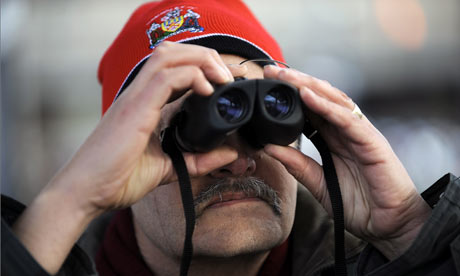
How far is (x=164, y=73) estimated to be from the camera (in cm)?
143

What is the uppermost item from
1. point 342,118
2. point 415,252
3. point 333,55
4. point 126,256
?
point 342,118

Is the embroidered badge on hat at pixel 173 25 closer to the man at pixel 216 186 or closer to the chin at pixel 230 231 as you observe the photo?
the man at pixel 216 186

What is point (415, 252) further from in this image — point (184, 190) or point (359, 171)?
point (184, 190)

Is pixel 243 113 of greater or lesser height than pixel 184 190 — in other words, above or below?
above

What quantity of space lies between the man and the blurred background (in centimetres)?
526

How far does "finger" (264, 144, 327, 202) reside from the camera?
5.40 feet

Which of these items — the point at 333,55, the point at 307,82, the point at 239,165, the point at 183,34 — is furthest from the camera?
the point at 333,55

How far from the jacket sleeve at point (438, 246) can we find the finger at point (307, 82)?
1.30 feet

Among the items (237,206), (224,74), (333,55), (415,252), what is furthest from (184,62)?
(333,55)

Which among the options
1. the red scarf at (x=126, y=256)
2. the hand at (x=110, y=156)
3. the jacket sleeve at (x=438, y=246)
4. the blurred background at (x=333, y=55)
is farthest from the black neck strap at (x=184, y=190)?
the blurred background at (x=333, y=55)

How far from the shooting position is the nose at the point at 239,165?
1.69 metres

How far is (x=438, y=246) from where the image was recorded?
1.58 metres

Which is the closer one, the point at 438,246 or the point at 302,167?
the point at 438,246

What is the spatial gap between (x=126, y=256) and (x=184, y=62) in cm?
107
